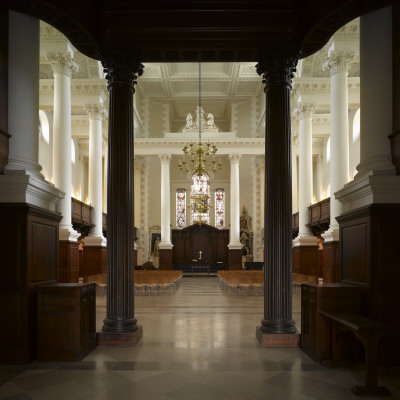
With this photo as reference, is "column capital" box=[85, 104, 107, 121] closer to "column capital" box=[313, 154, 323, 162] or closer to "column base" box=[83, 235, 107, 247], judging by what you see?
"column base" box=[83, 235, 107, 247]

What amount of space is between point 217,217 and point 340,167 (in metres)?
21.5

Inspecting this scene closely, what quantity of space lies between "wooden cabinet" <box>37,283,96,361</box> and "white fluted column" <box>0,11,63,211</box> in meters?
1.37

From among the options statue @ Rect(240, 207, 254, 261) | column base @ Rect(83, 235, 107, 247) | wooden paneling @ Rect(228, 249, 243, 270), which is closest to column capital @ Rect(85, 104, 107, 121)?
column base @ Rect(83, 235, 107, 247)

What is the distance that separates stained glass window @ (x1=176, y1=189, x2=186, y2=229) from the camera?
3459 cm

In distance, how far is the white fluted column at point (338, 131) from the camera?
1316 centimetres

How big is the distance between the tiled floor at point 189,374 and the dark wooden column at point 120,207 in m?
0.38

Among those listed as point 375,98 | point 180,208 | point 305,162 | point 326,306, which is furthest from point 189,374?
point 180,208

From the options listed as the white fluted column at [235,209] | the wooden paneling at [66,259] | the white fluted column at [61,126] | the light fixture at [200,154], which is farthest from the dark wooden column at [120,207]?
the white fluted column at [235,209]

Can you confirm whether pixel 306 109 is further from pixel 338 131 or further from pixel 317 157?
pixel 317 157

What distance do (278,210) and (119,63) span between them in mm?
3566

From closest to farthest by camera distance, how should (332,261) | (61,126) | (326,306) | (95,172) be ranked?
1. (326,306)
2. (332,261)
3. (61,126)
4. (95,172)

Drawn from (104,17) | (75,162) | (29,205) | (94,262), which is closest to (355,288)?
(29,205)

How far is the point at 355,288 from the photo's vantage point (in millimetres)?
6121

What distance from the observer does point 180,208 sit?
34.8 meters
